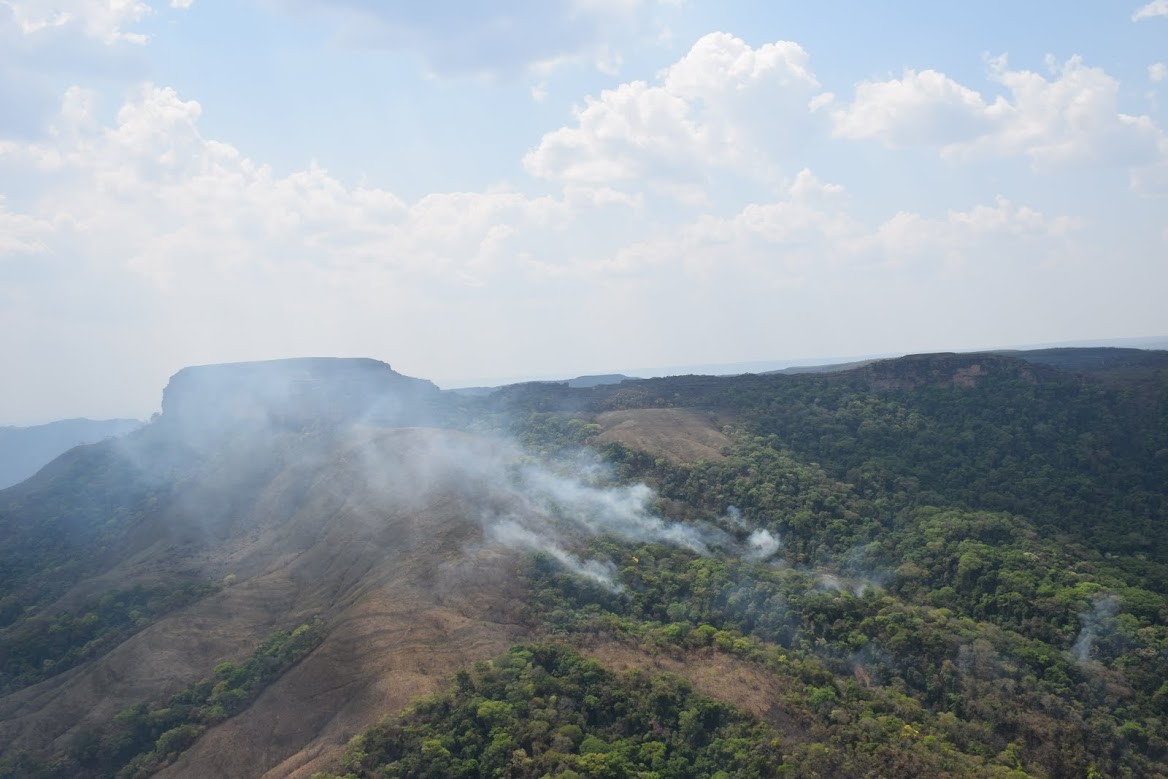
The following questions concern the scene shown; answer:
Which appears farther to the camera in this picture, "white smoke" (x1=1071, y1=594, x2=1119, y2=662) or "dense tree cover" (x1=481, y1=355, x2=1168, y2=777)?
"white smoke" (x1=1071, y1=594, x2=1119, y2=662)

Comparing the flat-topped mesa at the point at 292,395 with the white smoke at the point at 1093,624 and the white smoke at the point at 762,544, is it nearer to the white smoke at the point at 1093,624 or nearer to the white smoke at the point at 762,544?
the white smoke at the point at 762,544

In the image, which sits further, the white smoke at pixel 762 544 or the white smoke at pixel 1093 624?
the white smoke at pixel 762 544

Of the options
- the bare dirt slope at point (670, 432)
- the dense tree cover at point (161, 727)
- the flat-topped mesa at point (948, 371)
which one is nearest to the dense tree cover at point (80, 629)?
the dense tree cover at point (161, 727)

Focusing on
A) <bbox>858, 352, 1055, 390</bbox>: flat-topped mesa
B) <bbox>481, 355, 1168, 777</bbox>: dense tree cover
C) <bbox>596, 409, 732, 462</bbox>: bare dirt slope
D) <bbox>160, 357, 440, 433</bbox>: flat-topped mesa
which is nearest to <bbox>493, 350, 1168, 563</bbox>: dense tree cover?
<bbox>858, 352, 1055, 390</bbox>: flat-topped mesa

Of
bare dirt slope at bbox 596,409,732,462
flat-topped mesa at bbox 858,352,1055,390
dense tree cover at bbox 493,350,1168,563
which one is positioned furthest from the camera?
flat-topped mesa at bbox 858,352,1055,390

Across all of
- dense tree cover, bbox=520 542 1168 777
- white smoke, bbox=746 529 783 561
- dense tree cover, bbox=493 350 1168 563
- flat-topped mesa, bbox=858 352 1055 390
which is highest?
flat-topped mesa, bbox=858 352 1055 390

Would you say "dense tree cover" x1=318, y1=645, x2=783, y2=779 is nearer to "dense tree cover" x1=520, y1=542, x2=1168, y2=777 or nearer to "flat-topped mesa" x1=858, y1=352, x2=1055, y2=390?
"dense tree cover" x1=520, y1=542, x2=1168, y2=777

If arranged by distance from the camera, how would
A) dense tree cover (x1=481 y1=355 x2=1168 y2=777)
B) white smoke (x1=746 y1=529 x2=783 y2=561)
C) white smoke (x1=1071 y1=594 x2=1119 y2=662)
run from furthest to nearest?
white smoke (x1=746 y1=529 x2=783 y2=561)
white smoke (x1=1071 y1=594 x2=1119 y2=662)
dense tree cover (x1=481 y1=355 x2=1168 y2=777)
